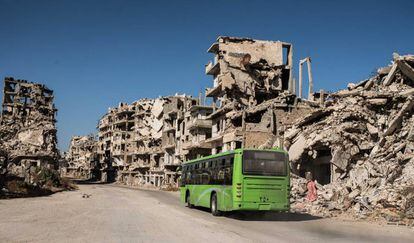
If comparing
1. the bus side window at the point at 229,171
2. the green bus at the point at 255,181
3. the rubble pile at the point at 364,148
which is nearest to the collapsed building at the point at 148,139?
the rubble pile at the point at 364,148

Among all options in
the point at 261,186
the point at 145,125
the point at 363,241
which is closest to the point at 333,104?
the point at 261,186

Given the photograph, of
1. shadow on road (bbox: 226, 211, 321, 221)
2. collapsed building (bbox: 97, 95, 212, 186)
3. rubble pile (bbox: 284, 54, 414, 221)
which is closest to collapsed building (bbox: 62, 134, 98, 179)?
collapsed building (bbox: 97, 95, 212, 186)

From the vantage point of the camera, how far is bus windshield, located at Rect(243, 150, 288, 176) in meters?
19.6

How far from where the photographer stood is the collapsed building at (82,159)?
132 m

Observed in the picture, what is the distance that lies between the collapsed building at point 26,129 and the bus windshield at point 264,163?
29.1m

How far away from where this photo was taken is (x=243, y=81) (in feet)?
225

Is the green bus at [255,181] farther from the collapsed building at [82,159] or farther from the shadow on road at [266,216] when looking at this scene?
the collapsed building at [82,159]

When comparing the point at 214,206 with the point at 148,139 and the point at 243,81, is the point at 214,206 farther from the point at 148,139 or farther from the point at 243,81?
the point at 148,139

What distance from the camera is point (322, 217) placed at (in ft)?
→ 70.7

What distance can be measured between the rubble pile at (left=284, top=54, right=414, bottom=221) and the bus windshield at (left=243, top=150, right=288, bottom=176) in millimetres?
4518

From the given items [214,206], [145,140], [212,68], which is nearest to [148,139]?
[145,140]

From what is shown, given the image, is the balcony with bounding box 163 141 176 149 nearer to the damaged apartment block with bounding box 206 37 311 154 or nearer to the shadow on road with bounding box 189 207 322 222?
the damaged apartment block with bounding box 206 37 311 154

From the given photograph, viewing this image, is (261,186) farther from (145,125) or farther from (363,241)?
(145,125)

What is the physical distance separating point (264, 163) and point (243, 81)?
49.5 m
